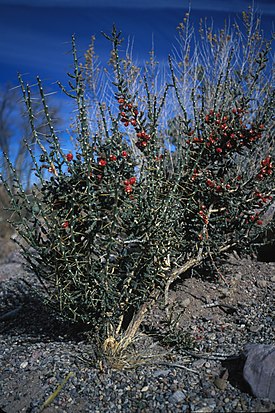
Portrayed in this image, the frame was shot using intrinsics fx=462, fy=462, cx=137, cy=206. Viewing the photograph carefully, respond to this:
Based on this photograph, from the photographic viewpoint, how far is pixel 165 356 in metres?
2.44

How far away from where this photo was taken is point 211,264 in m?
3.25

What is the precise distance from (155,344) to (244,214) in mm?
1079

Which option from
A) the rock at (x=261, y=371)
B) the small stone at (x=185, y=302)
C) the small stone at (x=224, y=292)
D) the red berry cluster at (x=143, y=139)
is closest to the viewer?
the rock at (x=261, y=371)

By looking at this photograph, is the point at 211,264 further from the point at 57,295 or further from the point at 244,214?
the point at 57,295

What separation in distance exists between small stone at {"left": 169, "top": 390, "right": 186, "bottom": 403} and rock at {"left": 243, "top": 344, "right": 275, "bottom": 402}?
11.6 inches

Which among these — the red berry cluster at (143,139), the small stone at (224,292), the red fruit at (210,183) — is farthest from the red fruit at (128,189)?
the small stone at (224,292)

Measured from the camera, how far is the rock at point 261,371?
1.98 meters

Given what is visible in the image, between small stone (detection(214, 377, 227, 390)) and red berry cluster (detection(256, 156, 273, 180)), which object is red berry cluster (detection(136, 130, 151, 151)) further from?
small stone (detection(214, 377, 227, 390))

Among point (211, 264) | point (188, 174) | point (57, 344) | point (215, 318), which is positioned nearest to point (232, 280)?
point (211, 264)

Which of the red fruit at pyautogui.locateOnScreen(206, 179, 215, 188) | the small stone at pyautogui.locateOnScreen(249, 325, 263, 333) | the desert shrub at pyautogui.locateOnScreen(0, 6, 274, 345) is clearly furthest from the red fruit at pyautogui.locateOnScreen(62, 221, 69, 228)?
the small stone at pyautogui.locateOnScreen(249, 325, 263, 333)

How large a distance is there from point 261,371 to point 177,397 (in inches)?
15.4

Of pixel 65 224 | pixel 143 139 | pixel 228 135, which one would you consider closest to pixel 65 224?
pixel 65 224

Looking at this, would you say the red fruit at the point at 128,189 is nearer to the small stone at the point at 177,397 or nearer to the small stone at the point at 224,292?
the small stone at the point at 177,397

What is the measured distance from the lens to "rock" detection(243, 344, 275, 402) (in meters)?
1.98
